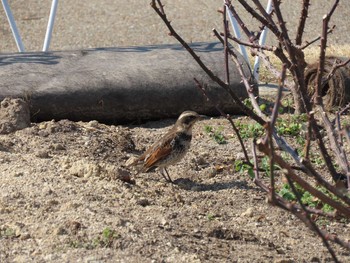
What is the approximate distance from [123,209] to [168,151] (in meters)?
1.35

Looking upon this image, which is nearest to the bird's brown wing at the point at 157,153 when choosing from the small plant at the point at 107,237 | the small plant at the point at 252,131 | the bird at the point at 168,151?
the bird at the point at 168,151

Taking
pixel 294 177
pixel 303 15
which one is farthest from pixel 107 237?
pixel 294 177

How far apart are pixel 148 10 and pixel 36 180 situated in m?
10.0

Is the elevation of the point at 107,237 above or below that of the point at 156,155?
above

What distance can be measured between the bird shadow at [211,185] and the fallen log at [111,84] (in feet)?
4.85

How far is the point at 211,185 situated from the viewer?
24.4ft

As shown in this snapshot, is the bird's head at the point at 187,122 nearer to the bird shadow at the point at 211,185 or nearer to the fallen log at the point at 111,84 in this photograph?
the bird shadow at the point at 211,185

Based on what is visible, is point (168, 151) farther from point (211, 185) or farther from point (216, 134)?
point (216, 134)

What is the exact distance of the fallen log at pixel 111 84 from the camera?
355 inches

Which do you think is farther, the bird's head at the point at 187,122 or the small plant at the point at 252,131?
the small plant at the point at 252,131

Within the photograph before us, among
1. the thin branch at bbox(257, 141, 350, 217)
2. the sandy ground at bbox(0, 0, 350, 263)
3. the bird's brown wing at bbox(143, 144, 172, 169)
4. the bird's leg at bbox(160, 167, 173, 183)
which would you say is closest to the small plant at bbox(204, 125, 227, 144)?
the sandy ground at bbox(0, 0, 350, 263)

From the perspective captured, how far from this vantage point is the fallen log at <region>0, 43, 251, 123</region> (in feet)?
29.6

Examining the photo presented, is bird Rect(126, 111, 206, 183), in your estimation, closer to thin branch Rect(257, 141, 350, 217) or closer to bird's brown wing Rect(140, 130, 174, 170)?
bird's brown wing Rect(140, 130, 174, 170)

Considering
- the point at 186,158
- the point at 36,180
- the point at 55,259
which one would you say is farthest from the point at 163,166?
the point at 55,259
